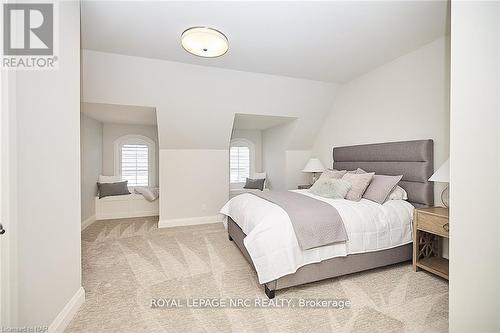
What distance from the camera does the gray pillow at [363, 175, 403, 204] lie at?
265 cm

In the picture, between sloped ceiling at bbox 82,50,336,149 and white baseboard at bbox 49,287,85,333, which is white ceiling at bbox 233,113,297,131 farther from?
white baseboard at bbox 49,287,85,333

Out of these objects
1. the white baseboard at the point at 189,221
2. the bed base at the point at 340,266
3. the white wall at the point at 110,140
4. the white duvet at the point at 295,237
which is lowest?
the white baseboard at the point at 189,221

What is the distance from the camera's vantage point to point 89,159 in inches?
166

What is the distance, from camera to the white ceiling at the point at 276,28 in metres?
1.97

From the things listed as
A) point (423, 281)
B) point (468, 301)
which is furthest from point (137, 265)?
point (423, 281)

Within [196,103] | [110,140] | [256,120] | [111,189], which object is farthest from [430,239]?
[110,140]

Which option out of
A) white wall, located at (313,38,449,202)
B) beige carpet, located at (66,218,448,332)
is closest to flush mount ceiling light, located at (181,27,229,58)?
beige carpet, located at (66,218,448,332)

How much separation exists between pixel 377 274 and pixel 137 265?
2.68 metres

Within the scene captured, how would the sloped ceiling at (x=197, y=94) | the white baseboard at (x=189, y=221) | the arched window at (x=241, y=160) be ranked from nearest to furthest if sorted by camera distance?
the sloped ceiling at (x=197, y=94)
the white baseboard at (x=189, y=221)
the arched window at (x=241, y=160)

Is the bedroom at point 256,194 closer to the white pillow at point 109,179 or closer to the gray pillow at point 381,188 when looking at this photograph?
the gray pillow at point 381,188

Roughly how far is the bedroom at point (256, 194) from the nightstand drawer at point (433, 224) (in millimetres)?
19

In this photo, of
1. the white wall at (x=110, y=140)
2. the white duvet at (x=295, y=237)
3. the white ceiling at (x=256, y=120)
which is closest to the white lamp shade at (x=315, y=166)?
the white ceiling at (x=256, y=120)

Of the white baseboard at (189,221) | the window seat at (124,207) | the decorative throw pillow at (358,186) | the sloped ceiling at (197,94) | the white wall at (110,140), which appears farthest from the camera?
the white wall at (110,140)

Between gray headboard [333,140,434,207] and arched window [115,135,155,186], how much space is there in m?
4.55
